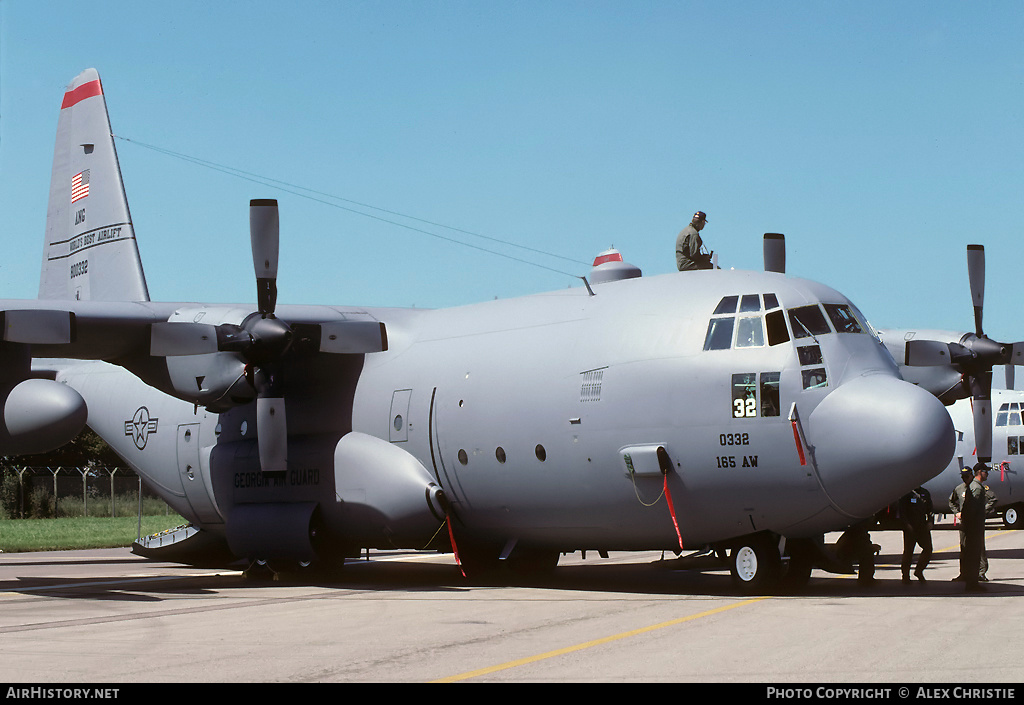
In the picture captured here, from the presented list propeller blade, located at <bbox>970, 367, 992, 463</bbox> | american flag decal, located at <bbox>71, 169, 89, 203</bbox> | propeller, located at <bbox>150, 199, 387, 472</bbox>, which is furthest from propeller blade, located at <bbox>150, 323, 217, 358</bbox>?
propeller blade, located at <bbox>970, 367, 992, 463</bbox>

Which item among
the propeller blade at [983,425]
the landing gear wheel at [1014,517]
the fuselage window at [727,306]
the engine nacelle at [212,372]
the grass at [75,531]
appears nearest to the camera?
the fuselage window at [727,306]

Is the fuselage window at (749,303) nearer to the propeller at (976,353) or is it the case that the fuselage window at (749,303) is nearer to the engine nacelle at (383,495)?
the engine nacelle at (383,495)

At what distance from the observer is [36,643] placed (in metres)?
10.2

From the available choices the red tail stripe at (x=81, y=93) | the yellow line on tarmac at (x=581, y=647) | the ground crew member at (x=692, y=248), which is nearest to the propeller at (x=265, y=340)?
the ground crew member at (x=692, y=248)

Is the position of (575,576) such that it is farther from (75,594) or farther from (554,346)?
(75,594)

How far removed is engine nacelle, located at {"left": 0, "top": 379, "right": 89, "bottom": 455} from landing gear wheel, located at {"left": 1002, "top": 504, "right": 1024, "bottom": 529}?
2690 cm

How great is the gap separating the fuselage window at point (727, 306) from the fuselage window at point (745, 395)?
2.90 ft

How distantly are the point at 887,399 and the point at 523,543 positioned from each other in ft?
18.9

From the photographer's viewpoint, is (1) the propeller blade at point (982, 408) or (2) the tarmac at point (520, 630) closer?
(2) the tarmac at point (520, 630)

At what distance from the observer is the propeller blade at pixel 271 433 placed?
16.3m

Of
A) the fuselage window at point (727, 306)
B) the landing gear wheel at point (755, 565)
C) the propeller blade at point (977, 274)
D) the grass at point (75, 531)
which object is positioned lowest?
the grass at point (75, 531)

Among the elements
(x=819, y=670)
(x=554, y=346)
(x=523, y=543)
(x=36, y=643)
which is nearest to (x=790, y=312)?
(x=554, y=346)

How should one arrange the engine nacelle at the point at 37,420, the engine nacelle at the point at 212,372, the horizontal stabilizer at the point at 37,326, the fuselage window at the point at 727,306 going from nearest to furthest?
the fuselage window at the point at 727,306 → the horizontal stabilizer at the point at 37,326 → the engine nacelle at the point at 37,420 → the engine nacelle at the point at 212,372

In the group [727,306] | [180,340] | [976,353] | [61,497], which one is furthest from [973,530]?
[61,497]
